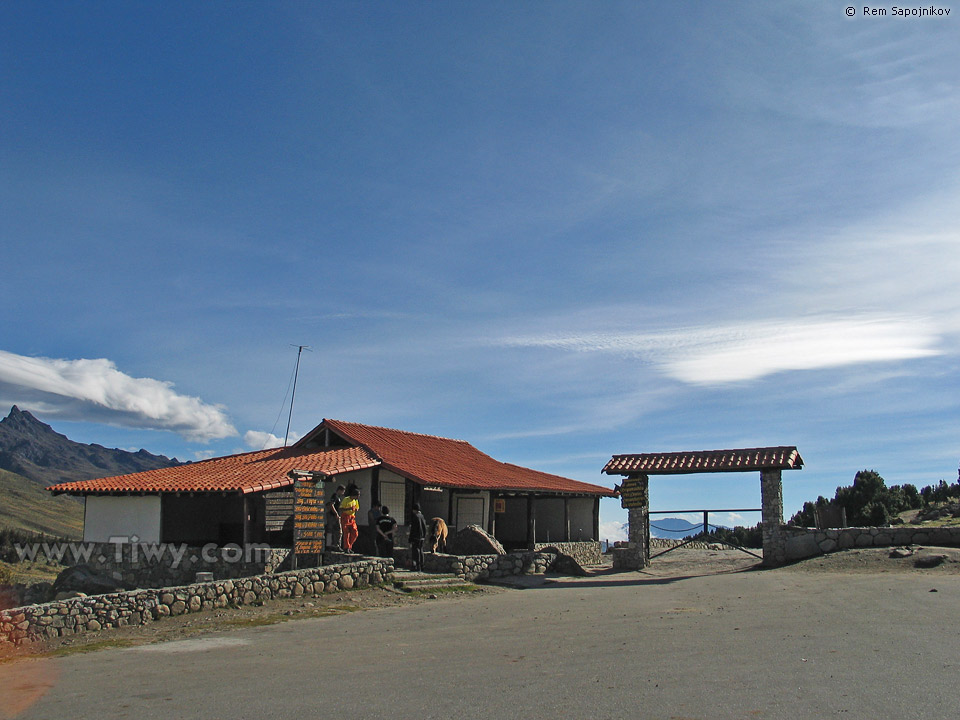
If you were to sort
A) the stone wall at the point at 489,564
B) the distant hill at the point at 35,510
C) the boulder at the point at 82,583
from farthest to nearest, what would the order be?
the distant hill at the point at 35,510, the stone wall at the point at 489,564, the boulder at the point at 82,583

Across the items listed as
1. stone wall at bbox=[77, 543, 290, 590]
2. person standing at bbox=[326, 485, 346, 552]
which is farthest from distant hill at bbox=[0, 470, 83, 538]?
person standing at bbox=[326, 485, 346, 552]

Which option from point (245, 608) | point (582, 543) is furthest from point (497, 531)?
point (245, 608)

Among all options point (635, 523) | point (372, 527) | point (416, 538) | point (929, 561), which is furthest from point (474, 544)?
point (929, 561)

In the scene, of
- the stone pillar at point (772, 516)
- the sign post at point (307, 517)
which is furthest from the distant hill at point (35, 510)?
the stone pillar at point (772, 516)

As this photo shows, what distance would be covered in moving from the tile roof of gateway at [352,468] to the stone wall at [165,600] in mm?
4729

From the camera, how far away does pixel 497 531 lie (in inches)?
1232

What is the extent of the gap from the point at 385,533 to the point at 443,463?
881 cm

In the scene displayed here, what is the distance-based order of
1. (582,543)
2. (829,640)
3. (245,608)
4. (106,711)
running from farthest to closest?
(582,543), (245,608), (829,640), (106,711)

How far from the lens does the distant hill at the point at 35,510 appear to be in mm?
67062

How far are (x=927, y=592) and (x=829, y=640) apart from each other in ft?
19.7

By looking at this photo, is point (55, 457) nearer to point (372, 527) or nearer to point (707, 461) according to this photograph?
point (372, 527)

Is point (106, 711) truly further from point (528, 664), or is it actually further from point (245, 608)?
point (245, 608)

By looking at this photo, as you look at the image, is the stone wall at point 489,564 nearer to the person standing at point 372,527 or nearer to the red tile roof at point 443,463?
the person standing at point 372,527

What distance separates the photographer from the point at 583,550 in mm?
28281
